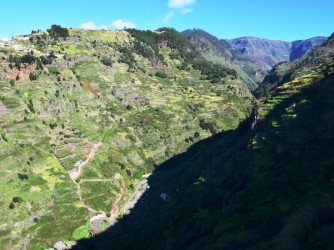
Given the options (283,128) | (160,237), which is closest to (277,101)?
(283,128)

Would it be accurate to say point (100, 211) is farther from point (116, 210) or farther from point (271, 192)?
point (271, 192)

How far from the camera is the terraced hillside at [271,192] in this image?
53.8 meters

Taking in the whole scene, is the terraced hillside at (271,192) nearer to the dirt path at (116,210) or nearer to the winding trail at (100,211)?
the dirt path at (116,210)

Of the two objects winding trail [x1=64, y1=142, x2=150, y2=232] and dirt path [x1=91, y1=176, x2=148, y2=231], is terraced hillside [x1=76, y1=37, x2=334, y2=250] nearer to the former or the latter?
dirt path [x1=91, y1=176, x2=148, y2=231]

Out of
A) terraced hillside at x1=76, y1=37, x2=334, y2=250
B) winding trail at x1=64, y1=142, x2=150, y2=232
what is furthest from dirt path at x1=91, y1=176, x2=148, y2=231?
terraced hillside at x1=76, y1=37, x2=334, y2=250

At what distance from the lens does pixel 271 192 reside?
254 ft

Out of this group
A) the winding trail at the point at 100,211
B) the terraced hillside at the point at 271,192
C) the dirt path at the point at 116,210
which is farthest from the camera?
the winding trail at the point at 100,211

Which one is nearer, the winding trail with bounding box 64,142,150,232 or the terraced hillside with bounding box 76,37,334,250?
the terraced hillside with bounding box 76,37,334,250

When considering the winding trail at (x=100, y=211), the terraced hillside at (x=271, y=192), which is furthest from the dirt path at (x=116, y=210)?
the terraced hillside at (x=271, y=192)

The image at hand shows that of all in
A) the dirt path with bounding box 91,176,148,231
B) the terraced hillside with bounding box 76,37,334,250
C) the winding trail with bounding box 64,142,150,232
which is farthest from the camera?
the winding trail with bounding box 64,142,150,232

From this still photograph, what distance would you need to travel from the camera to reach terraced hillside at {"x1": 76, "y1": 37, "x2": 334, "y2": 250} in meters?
53.8

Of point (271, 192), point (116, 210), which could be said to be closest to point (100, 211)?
point (116, 210)

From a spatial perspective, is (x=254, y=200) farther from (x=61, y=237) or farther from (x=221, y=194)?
(x=61, y=237)

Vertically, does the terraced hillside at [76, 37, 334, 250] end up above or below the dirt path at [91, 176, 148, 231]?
below
